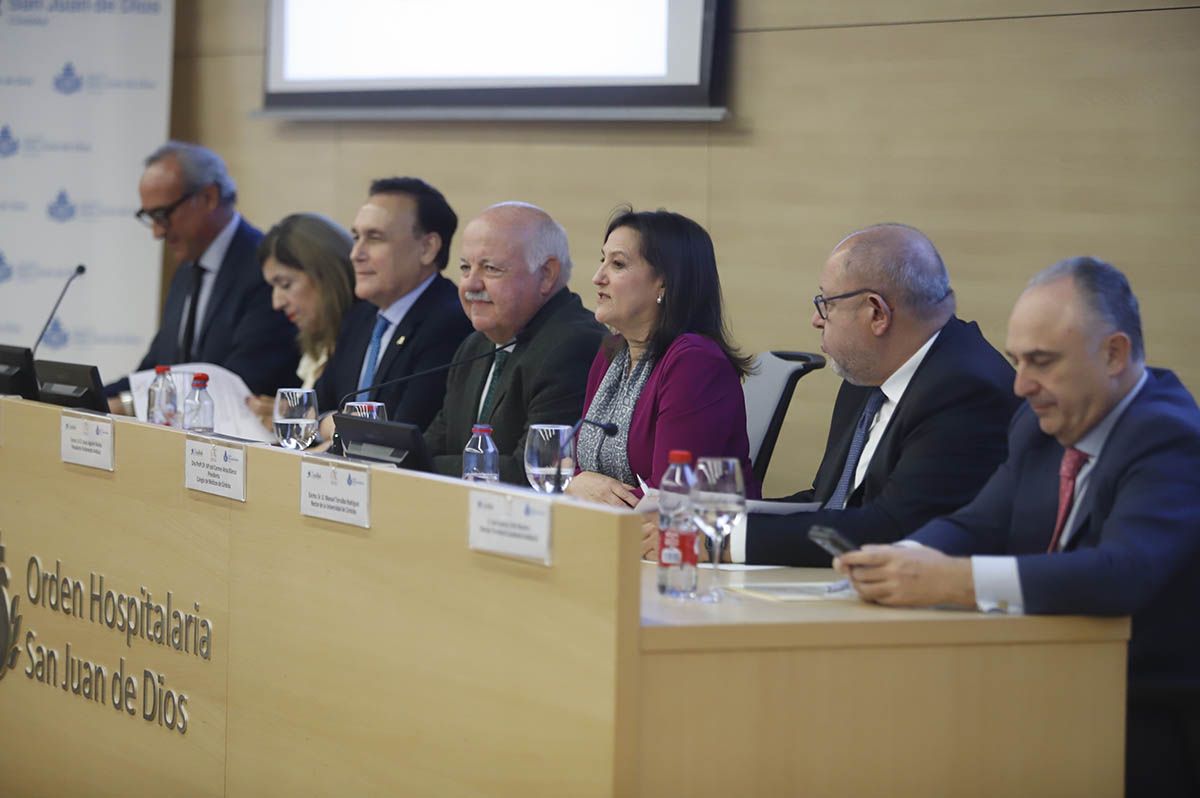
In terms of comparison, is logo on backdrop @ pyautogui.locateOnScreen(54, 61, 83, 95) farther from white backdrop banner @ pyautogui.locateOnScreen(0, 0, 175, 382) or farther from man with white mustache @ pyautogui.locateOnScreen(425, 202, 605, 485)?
man with white mustache @ pyautogui.locateOnScreen(425, 202, 605, 485)

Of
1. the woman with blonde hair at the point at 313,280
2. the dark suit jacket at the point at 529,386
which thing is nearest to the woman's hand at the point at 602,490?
the dark suit jacket at the point at 529,386

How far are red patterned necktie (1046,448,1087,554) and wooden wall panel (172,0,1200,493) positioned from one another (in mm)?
1964

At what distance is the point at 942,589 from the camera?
203 cm

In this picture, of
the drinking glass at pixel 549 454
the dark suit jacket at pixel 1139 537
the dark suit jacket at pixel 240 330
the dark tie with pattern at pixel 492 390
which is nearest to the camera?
the dark suit jacket at pixel 1139 537

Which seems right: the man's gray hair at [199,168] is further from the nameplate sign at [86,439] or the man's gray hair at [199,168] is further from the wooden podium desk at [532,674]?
the wooden podium desk at [532,674]

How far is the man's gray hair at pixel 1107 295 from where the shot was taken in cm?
207

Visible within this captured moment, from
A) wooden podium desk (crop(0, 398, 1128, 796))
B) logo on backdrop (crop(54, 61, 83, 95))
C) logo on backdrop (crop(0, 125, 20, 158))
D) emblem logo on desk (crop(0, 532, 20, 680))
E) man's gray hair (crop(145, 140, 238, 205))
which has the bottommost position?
emblem logo on desk (crop(0, 532, 20, 680))

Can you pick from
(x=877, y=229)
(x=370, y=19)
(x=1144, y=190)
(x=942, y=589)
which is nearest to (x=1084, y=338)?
(x=942, y=589)

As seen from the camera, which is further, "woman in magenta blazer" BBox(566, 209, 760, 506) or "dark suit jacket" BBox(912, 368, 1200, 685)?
"woman in magenta blazer" BBox(566, 209, 760, 506)

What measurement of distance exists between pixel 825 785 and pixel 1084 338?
0.75 m

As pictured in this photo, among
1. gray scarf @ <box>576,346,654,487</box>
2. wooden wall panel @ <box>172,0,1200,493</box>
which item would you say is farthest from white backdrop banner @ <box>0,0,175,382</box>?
gray scarf @ <box>576,346,654,487</box>

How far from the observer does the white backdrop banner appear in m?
6.11

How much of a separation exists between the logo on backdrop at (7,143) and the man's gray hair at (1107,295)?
521 cm

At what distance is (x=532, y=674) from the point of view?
1.97m
